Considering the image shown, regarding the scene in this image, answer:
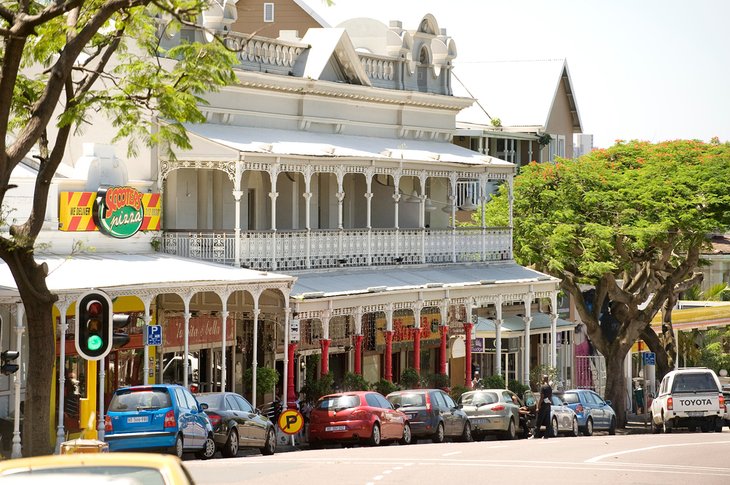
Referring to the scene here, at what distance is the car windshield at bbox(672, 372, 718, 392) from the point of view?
3894 cm

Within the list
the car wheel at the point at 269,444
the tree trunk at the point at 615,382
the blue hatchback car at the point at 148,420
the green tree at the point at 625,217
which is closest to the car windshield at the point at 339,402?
the car wheel at the point at 269,444

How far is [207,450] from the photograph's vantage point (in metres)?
27.0

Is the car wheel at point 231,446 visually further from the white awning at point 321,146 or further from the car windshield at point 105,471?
the car windshield at point 105,471

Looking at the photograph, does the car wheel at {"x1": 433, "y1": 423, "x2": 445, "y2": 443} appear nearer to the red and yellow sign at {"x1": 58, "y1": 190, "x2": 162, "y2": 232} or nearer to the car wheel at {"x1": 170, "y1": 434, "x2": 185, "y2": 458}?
the red and yellow sign at {"x1": 58, "y1": 190, "x2": 162, "y2": 232}

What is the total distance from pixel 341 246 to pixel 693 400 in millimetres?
9850

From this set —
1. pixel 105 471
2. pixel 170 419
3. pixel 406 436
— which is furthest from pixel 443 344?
pixel 105 471

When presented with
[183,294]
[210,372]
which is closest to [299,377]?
[210,372]

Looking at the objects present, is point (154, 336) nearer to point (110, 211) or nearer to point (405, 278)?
point (110, 211)

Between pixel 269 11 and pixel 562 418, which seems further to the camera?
pixel 269 11

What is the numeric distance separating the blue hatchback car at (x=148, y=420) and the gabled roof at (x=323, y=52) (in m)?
15.6

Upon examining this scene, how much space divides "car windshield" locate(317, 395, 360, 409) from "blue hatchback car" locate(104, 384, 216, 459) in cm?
594

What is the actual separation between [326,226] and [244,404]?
45.9 feet

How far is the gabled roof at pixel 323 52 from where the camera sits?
3997 centimetres

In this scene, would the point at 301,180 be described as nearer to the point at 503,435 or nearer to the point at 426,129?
the point at 426,129
